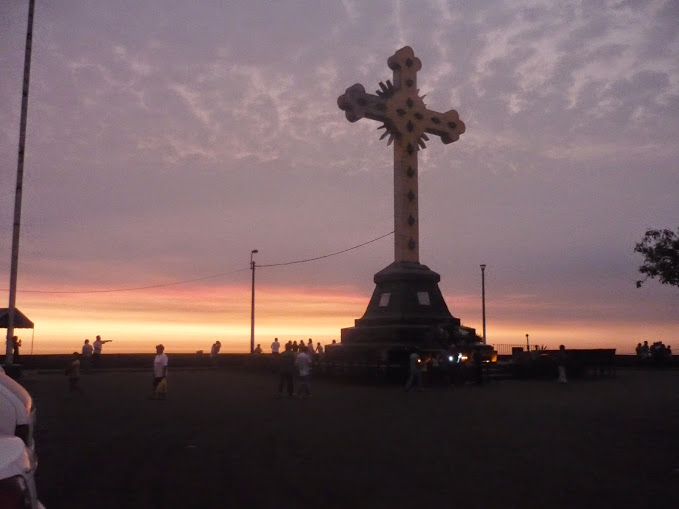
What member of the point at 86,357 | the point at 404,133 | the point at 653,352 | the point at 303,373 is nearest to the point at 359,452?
the point at 303,373

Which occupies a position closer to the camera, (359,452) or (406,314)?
(359,452)

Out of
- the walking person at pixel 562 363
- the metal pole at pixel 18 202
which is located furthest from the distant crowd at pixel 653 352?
the metal pole at pixel 18 202

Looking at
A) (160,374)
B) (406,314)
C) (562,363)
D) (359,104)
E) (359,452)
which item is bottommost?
(359,452)

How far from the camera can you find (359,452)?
398 inches

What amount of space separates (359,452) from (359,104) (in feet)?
63.4

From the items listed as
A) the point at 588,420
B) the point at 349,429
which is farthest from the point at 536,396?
the point at 349,429

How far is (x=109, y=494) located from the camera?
748cm

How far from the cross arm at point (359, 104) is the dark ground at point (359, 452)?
1244cm

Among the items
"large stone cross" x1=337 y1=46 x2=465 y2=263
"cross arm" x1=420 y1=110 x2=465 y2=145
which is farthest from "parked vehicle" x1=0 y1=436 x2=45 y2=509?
"cross arm" x1=420 y1=110 x2=465 y2=145

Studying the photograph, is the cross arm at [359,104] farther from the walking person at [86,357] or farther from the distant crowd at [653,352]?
the distant crowd at [653,352]

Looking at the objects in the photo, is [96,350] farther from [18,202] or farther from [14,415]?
[14,415]

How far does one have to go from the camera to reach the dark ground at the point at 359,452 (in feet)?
24.2

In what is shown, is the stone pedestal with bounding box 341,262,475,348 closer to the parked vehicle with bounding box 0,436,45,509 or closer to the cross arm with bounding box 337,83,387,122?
the cross arm with bounding box 337,83,387,122

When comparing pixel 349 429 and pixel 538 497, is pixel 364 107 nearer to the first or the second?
pixel 349 429
